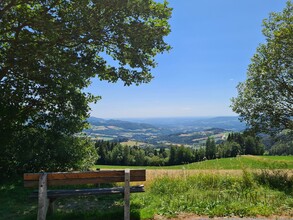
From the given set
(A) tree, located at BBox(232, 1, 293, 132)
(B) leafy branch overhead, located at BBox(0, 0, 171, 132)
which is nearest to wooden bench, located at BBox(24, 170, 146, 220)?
(B) leafy branch overhead, located at BBox(0, 0, 171, 132)

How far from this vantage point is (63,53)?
37.5 ft

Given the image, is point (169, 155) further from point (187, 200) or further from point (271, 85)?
point (187, 200)

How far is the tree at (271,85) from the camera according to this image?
16062 mm

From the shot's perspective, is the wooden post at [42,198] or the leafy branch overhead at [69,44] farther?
the leafy branch overhead at [69,44]

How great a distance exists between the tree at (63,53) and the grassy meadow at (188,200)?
367cm

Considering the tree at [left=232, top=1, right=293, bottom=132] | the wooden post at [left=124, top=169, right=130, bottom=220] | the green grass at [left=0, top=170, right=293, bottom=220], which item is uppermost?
the tree at [left=232, top=1, right=293, bottom=132]

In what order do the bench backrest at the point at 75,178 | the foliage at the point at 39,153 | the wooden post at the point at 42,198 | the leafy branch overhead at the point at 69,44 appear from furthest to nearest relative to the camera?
the foliage at the point at 39,153 < the leafy branch overhead at the point at 69,44 < the bench backrest at the point at 75,178 < the wooden post at the point at 42,198

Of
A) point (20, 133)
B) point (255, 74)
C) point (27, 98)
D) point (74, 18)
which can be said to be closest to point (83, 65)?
point (74, 18)

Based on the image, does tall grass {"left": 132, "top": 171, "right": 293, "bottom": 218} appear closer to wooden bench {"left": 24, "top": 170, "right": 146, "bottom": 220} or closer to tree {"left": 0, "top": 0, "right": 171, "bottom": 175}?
wooden bench {"left": 24, "top": 170, "right": 146, "bottom": 220}

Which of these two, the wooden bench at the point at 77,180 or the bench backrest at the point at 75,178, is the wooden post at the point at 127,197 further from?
the bench backrest at the point at 75,178

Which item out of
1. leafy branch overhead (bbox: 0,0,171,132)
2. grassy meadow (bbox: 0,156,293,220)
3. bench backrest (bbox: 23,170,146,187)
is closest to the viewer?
bench backrest (bbox: 23,170,146,187)

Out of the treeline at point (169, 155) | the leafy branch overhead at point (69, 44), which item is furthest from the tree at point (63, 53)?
the treeline at point (169, 155)

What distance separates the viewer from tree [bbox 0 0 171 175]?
10.3 meters

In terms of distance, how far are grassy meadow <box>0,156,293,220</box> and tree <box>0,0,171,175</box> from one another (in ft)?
12.0
